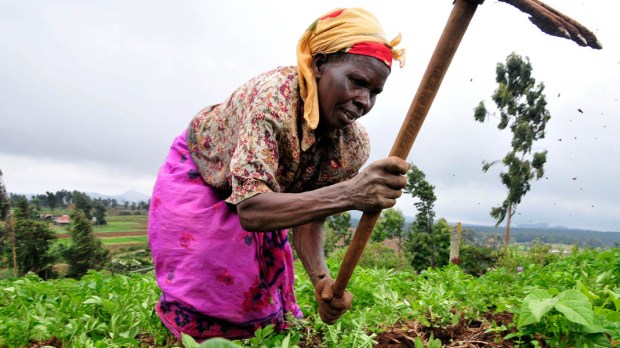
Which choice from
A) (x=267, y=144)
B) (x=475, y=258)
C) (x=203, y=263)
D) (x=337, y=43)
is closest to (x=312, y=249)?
(x=203, y=263)

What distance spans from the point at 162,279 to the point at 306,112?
3.42 feet

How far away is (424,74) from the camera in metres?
1.45

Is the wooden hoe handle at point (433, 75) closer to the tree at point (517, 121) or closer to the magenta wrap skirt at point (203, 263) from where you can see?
the magenta wrap skirt at point (203, 263)

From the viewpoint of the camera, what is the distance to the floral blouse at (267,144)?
5.46ft

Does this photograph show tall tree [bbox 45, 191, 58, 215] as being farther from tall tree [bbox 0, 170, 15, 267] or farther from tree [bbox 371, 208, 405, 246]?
tree [bbox 371, 208, 405, 246]

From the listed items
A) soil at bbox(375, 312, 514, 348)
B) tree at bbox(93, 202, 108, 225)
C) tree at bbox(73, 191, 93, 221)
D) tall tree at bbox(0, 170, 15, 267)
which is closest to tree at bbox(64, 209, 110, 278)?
tall tree at bbox(0, 170, 15, 267)

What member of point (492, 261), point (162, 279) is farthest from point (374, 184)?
point (492, 261)

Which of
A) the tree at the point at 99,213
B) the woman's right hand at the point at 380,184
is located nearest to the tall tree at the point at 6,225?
the woman's right hand at the point at 380,184

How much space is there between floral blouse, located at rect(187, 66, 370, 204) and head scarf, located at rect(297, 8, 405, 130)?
0.21 feet

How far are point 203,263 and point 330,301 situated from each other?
570 mm

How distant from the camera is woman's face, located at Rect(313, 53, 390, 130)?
1.74m

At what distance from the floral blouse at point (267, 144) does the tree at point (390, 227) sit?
886 inches

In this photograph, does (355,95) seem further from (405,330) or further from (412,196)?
(412,196)

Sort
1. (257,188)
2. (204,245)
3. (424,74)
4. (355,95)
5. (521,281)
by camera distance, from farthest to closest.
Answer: (521,281) < (204,245) < (355,95) < (257,188) < (424,74)
